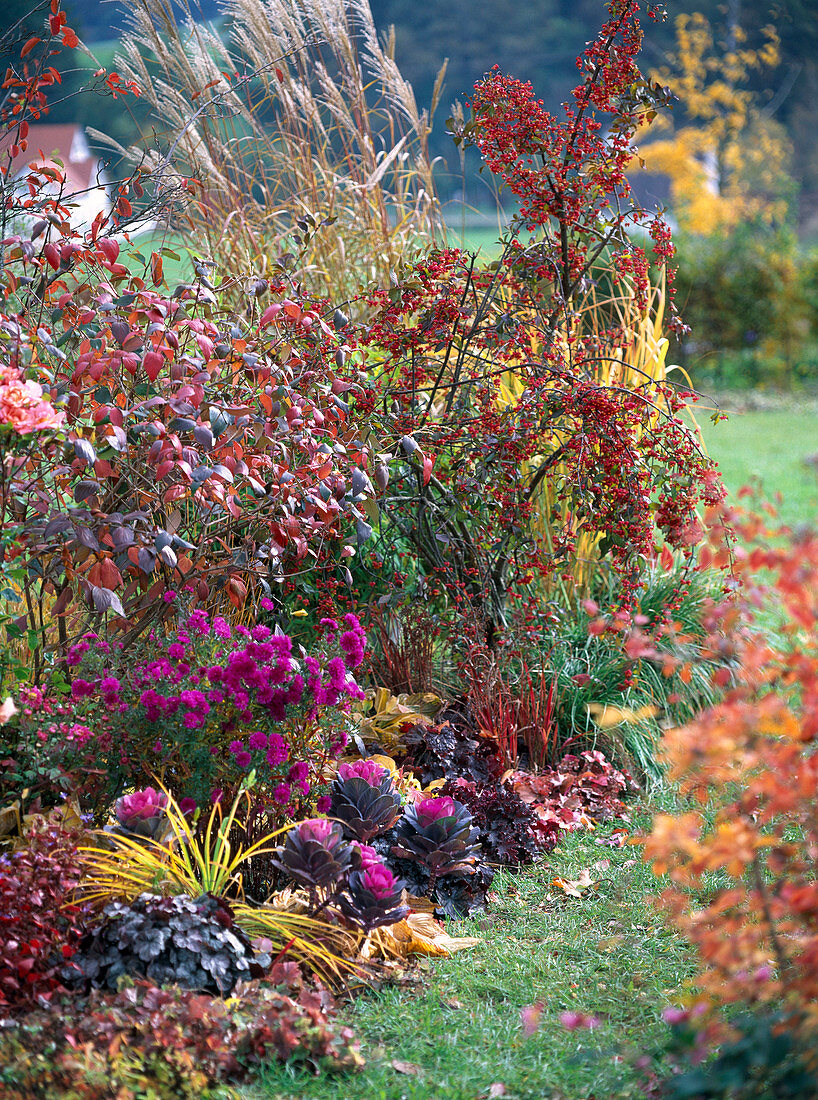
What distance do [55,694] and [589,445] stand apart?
176cm

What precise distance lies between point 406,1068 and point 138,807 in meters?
0.80

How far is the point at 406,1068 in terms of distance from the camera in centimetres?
179

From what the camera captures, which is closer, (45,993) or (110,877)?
(45,993)

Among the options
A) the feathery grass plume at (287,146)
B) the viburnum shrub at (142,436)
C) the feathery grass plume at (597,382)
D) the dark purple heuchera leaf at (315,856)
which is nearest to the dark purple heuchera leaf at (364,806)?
the dark purple heuchera leaf at (315,856)

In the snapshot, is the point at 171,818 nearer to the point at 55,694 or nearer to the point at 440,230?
the point at 55,694

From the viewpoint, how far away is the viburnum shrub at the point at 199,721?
213 cm

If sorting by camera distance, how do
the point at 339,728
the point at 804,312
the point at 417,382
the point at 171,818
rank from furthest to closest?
the point at 804,312 < the point at 417,382 < the point at 339,728 < the point at 171,818

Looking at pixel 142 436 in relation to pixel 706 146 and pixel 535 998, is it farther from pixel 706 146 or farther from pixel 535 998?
pixel 706 146

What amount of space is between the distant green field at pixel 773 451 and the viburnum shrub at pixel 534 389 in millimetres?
3598

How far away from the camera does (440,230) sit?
14.0ft

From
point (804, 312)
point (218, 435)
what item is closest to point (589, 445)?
point (218, 435)

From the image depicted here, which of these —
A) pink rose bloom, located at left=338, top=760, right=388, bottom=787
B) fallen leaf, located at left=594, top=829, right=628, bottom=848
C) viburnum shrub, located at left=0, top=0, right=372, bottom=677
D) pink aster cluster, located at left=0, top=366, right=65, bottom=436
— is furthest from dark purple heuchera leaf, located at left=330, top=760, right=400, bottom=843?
pink aster cluster, located at left=0, top=366, right=65, bottom=436

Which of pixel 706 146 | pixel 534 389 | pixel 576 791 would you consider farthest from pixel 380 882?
pixel 706 146

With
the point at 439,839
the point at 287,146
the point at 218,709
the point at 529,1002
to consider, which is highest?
the point at 287,146
